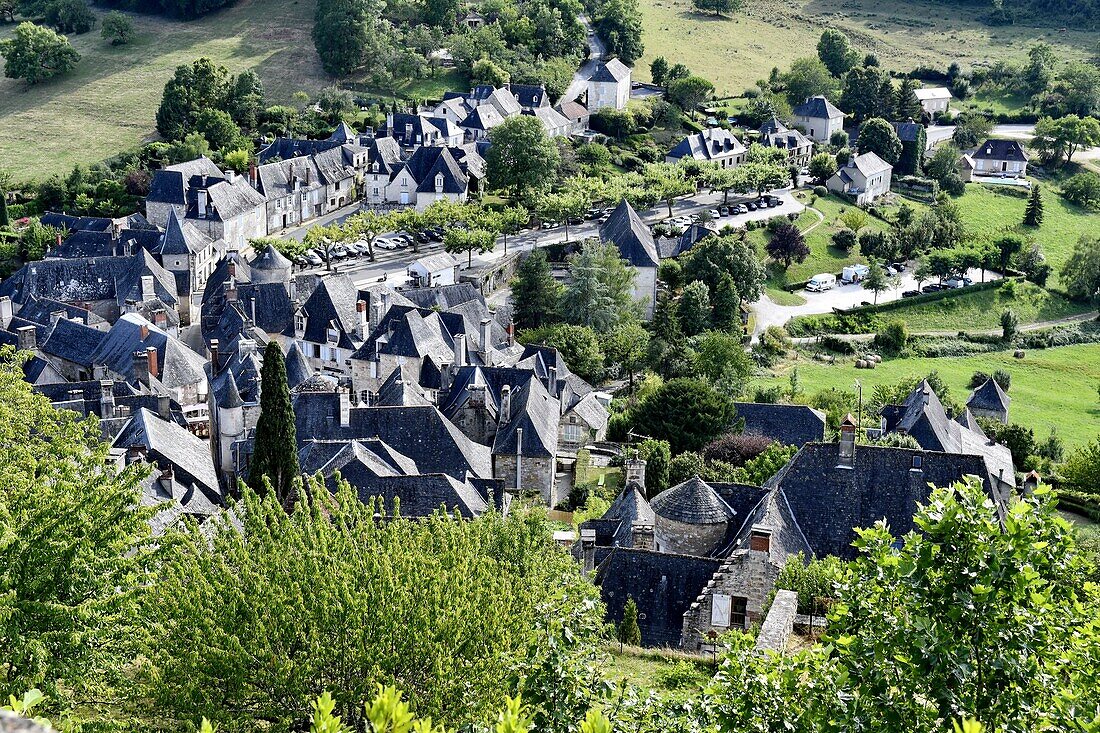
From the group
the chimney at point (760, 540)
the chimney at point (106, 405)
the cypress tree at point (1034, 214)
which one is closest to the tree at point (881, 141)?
the cypress tree at point (1034, 214)

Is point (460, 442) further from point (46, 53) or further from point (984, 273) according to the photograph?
point (46, 53)

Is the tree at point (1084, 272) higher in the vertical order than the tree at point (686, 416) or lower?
lower

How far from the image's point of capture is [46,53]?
5714 inches

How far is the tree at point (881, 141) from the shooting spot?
466ft

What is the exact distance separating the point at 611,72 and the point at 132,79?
5608 cm

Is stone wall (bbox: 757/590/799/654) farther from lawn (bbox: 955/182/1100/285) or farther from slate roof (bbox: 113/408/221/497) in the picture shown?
lawn (bbox: 955/182/1100/285)

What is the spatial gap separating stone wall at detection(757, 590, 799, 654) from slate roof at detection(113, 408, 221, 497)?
85.1 feet

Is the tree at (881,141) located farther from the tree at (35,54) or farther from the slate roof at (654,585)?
the slate roof at (654,585)

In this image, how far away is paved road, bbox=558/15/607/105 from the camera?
154625mm

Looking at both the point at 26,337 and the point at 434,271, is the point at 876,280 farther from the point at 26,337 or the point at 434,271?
the point at 26,337

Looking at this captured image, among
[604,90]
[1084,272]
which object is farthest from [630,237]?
[604,90]

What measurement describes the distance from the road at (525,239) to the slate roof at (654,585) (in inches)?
2375

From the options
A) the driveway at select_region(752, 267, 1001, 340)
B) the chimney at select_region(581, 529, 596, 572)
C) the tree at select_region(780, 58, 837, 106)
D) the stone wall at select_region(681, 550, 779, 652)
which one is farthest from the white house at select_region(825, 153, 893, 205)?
the stone wall at select_region(681, 550, 779, 652)

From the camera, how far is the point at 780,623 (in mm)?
33969
